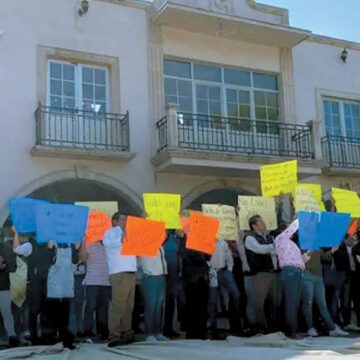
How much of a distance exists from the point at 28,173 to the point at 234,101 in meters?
5.30

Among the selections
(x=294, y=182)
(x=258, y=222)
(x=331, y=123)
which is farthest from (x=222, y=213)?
(x=331, y=123)

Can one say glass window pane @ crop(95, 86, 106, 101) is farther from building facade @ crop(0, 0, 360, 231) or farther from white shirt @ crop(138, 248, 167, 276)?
white shirt @ crop(138, 248, 167, 276)

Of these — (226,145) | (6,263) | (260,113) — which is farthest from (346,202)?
(260,113)

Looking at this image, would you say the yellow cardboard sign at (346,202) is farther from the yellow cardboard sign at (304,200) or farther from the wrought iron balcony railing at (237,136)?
the wrought iron balcony railing at (237,136)

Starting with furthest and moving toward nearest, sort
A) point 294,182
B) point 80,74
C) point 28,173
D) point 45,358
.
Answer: point 80,74 < point 28,173 < point 294,182 < point 45,358

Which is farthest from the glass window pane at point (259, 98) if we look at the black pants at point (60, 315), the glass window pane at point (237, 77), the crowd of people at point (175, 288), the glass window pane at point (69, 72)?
the black pants at point (60, 315)

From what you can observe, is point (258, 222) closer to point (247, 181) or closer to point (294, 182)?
point (294, 182)

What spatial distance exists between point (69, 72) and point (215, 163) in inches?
144

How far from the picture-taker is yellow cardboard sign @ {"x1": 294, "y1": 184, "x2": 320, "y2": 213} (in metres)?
8.38

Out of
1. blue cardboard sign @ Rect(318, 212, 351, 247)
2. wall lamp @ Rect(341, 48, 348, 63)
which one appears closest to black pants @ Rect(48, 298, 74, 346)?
blue cardboard sign @ Rect(318, 212, 351, 247)

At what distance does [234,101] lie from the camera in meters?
14.3

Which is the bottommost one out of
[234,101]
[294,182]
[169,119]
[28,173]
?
[294,182]

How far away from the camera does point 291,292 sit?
26.4 ft

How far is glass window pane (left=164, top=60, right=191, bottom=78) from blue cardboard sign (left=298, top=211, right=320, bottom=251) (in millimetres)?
6532
